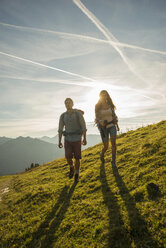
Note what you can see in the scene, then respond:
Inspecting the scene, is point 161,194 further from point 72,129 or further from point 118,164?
point 72,129

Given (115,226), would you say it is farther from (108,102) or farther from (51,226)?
(108,102)

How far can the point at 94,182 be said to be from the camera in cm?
568

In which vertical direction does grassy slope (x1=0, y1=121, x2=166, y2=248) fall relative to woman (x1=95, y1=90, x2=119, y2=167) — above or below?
below

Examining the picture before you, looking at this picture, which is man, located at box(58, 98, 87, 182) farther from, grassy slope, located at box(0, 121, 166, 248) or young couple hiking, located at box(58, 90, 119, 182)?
grassy slope, located at box(0, 121, 166, 248)

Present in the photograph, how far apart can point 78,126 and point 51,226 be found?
366cm

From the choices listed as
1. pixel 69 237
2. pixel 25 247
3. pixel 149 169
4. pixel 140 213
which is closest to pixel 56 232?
pixel 69 237

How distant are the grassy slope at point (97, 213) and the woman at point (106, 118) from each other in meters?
1.51

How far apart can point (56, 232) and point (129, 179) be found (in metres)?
2.77

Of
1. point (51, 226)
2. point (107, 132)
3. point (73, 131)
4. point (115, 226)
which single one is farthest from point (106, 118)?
point (51, 226)

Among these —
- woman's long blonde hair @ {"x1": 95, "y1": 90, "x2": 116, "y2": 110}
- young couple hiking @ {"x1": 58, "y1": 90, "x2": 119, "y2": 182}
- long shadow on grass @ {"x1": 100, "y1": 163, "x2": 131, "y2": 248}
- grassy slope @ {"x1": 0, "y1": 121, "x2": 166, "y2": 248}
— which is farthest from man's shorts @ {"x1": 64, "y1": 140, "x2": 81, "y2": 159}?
long shadow on grass @ {"x1": 100, "y1": 163, "x2": 131, "y2": 248}

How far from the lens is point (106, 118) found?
6.84 metres

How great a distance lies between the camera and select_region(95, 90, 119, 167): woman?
6.66 meters

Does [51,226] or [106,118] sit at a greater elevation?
[106,118]

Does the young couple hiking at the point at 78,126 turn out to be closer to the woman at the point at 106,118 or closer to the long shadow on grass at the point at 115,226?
the woman at the point at 106,118
